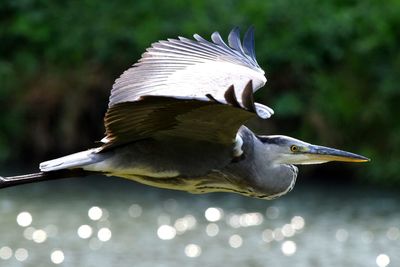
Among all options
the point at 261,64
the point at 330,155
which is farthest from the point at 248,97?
the point at 261,64

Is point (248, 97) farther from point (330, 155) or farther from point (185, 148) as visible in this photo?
point (330, 155)

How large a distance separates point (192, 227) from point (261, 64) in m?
3.85

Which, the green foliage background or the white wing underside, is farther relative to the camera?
the green foliage background

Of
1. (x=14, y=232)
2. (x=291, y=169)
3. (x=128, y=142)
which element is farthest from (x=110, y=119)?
(x=14, y=232)

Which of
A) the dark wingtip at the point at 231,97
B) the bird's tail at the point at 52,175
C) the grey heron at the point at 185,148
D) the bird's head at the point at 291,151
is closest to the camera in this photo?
the dark wingtip at the point at 231,97

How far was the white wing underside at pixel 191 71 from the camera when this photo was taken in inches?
239

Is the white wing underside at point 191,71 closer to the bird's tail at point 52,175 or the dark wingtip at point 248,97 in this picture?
the bird's tail at point 52,175

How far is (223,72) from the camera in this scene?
6.70m

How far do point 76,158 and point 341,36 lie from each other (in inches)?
486

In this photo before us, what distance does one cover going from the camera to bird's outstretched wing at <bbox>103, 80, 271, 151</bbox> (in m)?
5.23

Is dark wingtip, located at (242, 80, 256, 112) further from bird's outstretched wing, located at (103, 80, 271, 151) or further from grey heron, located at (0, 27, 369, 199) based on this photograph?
grey heron, located at (0, 27, 369, 199)

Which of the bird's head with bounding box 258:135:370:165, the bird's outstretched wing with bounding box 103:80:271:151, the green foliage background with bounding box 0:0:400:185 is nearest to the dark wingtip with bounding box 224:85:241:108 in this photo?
the bird's outstretched wing with bounding box 103:80:271:151

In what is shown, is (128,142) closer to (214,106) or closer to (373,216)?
(214,106)

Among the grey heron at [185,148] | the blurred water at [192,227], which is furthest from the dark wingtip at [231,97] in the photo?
the blurred water at [192,227]
